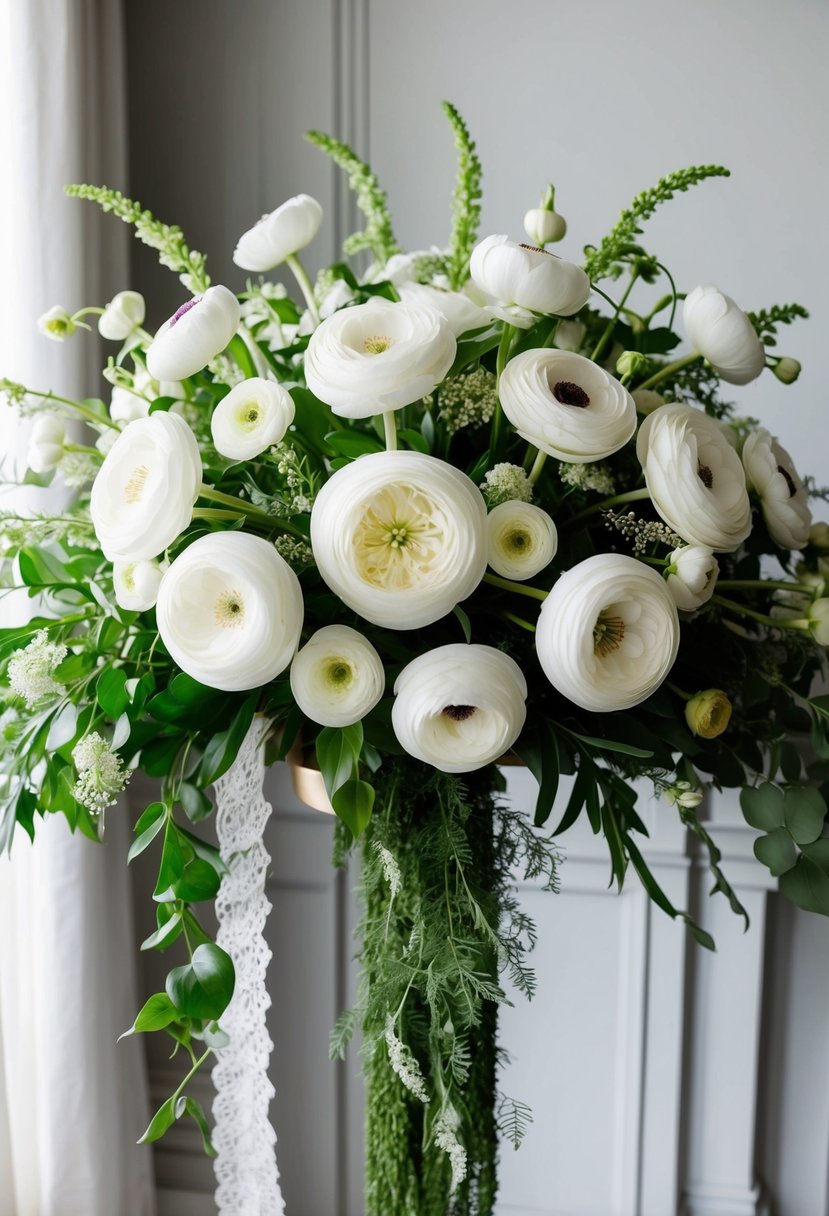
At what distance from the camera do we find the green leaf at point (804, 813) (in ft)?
2.39

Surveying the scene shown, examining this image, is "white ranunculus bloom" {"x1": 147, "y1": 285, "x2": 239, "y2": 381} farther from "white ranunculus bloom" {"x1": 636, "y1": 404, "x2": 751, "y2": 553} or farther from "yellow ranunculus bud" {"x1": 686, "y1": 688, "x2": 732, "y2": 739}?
"yellow ranunculus bud" {"x1": 686, "y1": 688, "x2": 732, "y2": 739}

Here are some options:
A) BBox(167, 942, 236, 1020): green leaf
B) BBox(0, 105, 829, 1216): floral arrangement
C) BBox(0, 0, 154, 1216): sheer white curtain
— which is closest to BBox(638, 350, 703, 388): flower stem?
BBox(0, 105, 829, 1216): floral arrangement

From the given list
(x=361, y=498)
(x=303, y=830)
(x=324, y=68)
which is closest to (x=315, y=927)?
(x=303, y=830)

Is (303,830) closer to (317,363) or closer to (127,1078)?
(127,1078)

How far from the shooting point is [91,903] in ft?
3.84

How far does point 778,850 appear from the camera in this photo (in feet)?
2.45

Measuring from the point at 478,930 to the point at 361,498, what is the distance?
1.20 ft

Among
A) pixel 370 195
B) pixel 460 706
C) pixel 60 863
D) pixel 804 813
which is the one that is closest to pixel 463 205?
pixel 370 195

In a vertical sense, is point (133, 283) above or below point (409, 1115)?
above

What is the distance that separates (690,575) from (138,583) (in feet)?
1.24

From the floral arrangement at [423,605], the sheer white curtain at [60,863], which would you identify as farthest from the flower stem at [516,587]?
the sheer white curtain at [60,863]

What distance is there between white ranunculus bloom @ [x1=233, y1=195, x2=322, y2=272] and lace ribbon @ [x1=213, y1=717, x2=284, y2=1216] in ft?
1.31

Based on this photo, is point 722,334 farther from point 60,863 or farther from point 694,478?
point 60,863

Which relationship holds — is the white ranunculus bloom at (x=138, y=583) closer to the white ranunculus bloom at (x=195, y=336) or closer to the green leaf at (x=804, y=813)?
the white ranunculus bloom at (x=195, y=336)
